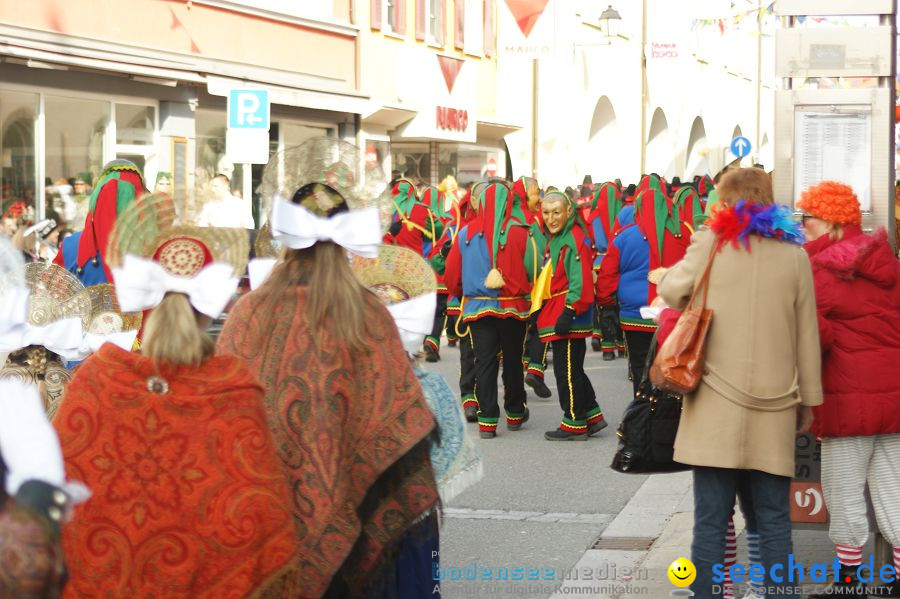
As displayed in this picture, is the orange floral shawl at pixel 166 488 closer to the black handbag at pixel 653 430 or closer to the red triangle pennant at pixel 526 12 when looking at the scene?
the black handbag at pixel 653 430

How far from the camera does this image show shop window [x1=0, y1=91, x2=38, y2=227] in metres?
18.8

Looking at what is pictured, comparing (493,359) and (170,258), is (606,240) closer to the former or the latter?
(493,359)

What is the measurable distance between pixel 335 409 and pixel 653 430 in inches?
78.1

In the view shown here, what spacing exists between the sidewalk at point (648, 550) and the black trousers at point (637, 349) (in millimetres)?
2158

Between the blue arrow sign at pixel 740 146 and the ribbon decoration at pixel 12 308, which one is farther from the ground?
the blue arrow sign at pixel 740 146

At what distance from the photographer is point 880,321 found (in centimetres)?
626

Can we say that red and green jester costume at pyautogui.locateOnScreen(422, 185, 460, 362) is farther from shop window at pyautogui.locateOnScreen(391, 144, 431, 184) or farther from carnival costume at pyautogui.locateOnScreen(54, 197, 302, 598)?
carnival costume at pyautogui.locateOnScreen(54, 197, 302, 598)

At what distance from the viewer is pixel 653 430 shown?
616 cm

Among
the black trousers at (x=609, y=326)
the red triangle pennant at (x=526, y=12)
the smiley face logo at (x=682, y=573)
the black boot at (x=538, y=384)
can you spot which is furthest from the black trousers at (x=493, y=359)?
the red triangle pennant at (x=526, y=12)

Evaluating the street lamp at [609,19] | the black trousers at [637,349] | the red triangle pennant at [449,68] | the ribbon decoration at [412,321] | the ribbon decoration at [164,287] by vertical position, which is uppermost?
the street lamp at [609,19]

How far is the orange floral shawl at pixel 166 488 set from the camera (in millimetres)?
3857

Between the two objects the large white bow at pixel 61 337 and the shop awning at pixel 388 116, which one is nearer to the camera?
the large white bow at pixel 61 337

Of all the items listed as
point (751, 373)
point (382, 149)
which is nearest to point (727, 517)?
point (751, 373)

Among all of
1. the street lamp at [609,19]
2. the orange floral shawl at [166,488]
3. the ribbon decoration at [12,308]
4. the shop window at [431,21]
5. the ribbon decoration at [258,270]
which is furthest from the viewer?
the street lamp at [609,19]
